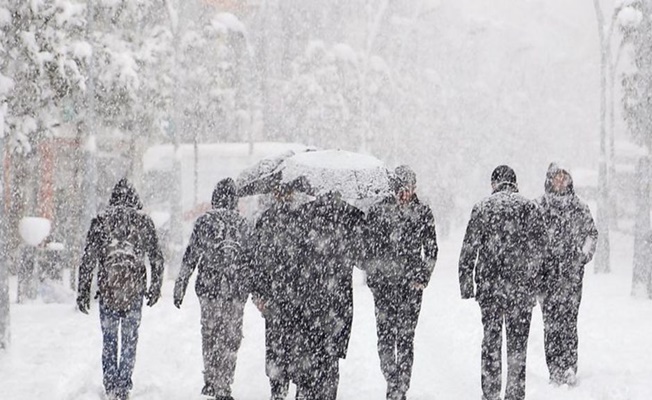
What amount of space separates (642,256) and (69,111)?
11449 mm

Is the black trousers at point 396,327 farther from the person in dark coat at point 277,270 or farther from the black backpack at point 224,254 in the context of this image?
the black backpack at point 224,254

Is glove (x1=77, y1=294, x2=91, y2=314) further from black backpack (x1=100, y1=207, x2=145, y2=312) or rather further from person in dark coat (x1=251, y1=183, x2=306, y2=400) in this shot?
person in dark coat (x1=251, y1=183, x2=306, y2=400)

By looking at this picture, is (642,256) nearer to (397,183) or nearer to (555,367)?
(555,367)

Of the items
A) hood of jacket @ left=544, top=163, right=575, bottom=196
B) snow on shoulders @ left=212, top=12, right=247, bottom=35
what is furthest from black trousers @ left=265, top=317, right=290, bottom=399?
snow on shoulders @ left=212, top=12, right=247, bottom=35

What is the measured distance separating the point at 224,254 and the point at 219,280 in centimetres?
23

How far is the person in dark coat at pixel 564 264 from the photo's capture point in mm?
8828

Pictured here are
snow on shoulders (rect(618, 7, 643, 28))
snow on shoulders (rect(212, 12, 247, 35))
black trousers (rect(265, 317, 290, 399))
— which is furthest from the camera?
snow on shoulders (rect(212, 12, 247, 35))

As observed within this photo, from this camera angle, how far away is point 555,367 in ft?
29.3

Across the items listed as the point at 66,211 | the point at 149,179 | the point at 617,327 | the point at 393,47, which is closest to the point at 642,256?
the point at 617,327

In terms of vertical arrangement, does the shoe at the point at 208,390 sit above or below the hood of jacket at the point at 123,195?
below

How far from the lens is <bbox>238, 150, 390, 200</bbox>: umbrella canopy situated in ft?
31.4

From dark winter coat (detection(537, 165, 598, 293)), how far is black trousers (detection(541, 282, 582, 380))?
10cm

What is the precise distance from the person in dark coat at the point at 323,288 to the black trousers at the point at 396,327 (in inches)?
31.9

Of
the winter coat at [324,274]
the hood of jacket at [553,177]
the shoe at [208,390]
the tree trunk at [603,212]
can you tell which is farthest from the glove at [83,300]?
the tree trunk at [603,212]
